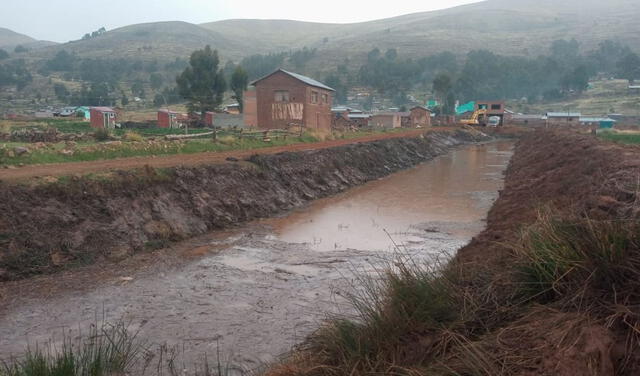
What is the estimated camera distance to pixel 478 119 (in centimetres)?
7600

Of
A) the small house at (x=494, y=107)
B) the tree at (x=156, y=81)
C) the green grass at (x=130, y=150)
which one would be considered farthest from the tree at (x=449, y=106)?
the green grass at (x=130, y=150)

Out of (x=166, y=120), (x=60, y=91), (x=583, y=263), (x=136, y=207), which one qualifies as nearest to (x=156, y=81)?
(x=60, y=91)

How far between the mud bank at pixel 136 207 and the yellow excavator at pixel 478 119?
56328mm

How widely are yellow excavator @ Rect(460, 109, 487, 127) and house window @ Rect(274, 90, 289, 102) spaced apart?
39.6m

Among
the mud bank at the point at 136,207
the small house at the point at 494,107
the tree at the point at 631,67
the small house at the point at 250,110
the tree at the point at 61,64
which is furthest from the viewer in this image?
the tree at the point at 61,64

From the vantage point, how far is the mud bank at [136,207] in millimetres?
10086

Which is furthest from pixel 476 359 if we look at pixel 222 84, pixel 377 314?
pixel 222 84

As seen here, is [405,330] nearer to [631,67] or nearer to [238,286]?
[238,286]

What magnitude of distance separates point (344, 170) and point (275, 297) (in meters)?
16.8

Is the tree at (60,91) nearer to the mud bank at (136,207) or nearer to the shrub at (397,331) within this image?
the mud bank at (136,207)

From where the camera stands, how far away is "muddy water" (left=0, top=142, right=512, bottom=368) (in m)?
7.22

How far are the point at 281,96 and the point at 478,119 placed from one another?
43.7 metres

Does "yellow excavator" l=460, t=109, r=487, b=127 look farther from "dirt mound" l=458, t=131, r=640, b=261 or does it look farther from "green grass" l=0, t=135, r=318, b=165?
"dirt mound" l=458, t=131, r=640, b=261

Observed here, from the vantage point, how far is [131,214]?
1247 centimetres
